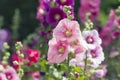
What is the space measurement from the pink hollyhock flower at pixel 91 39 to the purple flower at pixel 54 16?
257 mm

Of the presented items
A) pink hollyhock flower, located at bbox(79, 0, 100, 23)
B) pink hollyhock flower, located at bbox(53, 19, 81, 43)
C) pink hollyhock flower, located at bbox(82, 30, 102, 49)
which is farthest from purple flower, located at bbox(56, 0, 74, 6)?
pink hollyhock flower, located at bbox(79, 0, 100, 23)

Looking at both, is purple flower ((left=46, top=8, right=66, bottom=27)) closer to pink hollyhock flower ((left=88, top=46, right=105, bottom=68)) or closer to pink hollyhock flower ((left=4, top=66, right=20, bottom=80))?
pink hollyhock flower ((left=88, top=46, right=105, bottom=68))

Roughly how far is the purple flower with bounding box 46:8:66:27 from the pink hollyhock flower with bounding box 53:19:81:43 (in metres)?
0.45

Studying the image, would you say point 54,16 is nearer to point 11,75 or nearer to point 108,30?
point 11,75

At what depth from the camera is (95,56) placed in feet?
9.44

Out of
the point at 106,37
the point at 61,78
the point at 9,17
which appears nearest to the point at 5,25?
the point at 9,17

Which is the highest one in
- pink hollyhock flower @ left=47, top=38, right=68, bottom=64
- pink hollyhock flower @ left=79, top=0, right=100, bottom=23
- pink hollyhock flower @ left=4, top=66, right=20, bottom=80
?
pink hollyhock flower @ left=79, top=0, right=100, bottom=23

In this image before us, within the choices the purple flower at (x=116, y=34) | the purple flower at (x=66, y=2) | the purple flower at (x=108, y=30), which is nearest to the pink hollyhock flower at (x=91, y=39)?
the purple flower at (x=66, y=2)

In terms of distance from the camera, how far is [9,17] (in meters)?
7.06

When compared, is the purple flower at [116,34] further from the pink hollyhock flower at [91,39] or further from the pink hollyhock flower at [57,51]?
the pink hollyhock flower at [57,51]

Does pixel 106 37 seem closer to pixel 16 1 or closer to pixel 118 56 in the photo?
pixel 118 56

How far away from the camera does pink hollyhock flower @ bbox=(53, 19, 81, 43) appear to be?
8.35 ft

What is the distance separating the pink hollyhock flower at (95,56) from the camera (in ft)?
9.29

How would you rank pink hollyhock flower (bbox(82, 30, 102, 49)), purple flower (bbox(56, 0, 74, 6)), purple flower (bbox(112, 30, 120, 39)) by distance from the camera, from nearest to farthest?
pink hollyhock flower (bbox(82, 30, 102, 49)), purple flower (bbox(56, 0, 74, 6)), purple flower (bbox(112, 30, 120, 39))
